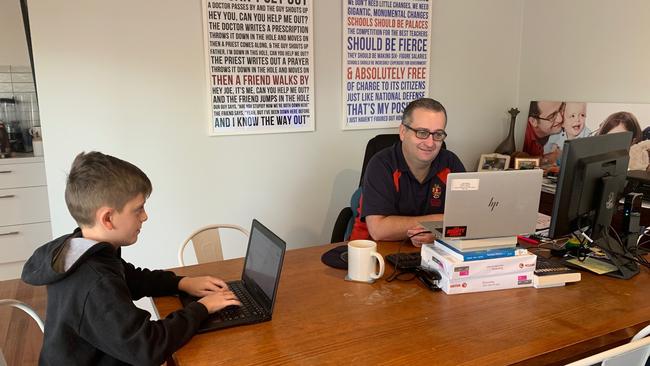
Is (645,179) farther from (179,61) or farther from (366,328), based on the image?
→ (179,61)

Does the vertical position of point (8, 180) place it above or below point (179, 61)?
below

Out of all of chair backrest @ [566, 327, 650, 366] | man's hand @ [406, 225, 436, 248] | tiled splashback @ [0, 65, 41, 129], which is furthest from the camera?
tiled splashback @ [0, 65, 41, 129]

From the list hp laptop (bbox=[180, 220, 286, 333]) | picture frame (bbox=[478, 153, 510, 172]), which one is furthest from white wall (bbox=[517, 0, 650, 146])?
hp laptop (bbox=[180, 220, 286, 333])

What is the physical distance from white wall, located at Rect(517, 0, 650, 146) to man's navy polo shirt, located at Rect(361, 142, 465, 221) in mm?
1565

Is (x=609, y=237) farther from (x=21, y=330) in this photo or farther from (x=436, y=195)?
(x=21, y=330)

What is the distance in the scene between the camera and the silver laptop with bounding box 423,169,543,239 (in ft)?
4.23

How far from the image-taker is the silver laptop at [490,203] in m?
1.29

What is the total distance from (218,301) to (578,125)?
2.71 metres

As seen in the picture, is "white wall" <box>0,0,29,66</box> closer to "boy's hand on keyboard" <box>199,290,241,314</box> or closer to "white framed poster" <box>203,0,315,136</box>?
"white framed poster" <box>203,0,315,136</box>

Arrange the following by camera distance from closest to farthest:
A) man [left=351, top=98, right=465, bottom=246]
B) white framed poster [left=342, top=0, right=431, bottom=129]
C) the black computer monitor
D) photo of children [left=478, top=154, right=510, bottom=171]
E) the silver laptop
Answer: the silver laptop < the black computer monitor < man [left=351, top=98, right=465, bottom=246] < white framed poster [left=342, top=0, right=431, bottom=129] < photo of children [left=478, top=154, right=510, bottom=171]

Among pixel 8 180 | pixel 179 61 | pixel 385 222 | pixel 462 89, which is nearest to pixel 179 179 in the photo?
pixel 179 61

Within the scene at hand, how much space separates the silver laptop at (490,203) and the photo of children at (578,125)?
4.07 ft

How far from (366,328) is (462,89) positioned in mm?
2594

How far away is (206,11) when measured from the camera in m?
2.52
